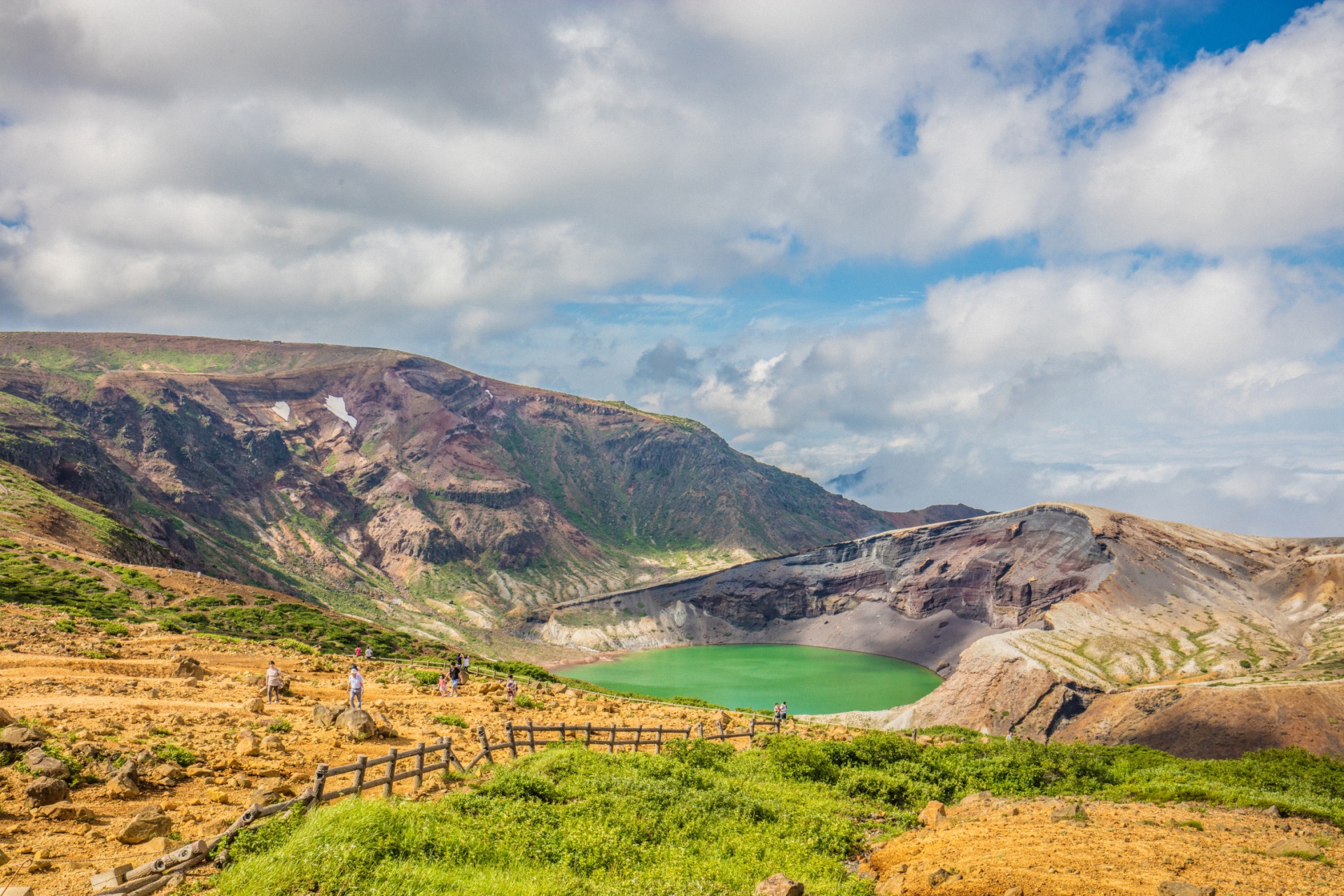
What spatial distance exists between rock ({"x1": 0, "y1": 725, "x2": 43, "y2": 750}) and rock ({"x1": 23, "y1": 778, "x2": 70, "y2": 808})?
1.58 metres

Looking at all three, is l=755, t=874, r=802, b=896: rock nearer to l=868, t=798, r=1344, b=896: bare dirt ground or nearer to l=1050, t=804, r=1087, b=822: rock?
l=868, t=798, r=1344, b=896: bare dirt ground

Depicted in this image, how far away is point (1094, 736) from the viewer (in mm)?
61188

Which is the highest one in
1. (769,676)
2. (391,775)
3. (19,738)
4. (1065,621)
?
(1065,621)

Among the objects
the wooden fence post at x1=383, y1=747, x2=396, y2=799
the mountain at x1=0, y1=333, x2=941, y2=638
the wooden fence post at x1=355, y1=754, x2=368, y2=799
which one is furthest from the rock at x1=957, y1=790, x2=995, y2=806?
the mountain at x1=0, y1=333, x2=941, y2=638

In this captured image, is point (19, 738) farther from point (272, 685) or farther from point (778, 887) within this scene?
point (778, 887)

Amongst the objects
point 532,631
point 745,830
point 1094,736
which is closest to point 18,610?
point 745,830

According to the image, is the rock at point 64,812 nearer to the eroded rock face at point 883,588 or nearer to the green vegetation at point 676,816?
the green vegetation at point 676,816

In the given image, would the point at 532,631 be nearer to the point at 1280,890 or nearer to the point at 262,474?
the point at 262,474

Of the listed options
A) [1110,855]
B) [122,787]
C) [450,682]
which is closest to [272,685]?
[450,682]

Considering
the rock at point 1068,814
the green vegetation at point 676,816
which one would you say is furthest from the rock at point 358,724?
the rock at point 1068,814

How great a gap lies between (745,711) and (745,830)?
105ft

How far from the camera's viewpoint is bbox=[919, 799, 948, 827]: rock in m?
17.4

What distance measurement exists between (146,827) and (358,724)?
331 inches

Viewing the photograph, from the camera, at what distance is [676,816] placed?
16.2 metres
